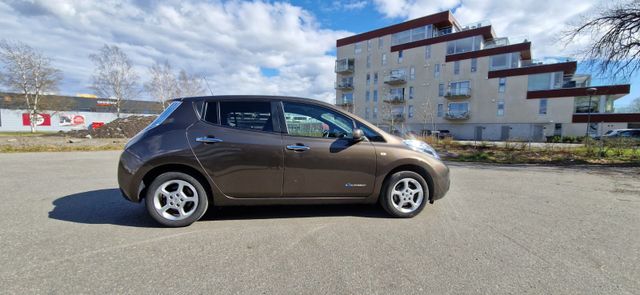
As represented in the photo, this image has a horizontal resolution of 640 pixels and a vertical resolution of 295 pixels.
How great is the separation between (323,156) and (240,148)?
3.53 feet

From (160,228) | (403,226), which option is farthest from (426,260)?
(160,228)

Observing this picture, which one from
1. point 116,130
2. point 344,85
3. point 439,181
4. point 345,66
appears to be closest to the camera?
point 439,181

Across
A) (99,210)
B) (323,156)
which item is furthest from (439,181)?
(99,210)

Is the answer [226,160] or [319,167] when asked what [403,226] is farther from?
[226,160]

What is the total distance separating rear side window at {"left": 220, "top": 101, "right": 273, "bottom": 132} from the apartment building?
24298mm

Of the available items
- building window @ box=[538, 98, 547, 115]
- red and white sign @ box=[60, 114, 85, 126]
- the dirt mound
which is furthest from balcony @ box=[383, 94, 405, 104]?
red and white sign @ box=[60, 114, 85, 126]

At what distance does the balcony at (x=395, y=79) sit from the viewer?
42.7m

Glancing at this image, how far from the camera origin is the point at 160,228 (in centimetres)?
329

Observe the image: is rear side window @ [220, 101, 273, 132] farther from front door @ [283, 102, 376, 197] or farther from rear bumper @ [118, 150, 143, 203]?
rear bumper @ [118, 150, 143, 203]

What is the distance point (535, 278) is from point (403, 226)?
138 cm

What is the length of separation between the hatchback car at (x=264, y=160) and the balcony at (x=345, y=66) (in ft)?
154

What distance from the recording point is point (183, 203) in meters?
3.35

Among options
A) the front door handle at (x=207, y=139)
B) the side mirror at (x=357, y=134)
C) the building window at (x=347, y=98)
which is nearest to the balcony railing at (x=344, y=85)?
the building window at (x=347, y=98)

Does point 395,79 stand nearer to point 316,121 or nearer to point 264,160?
point 316,121
